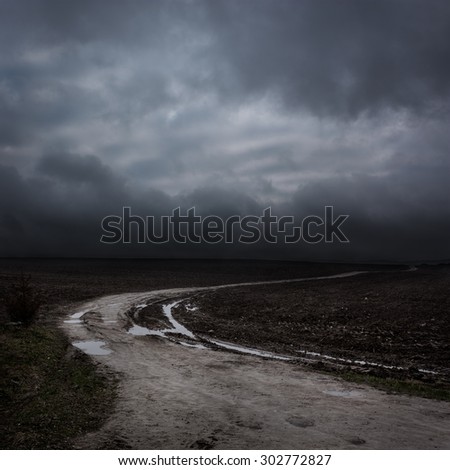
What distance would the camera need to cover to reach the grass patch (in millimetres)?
8094

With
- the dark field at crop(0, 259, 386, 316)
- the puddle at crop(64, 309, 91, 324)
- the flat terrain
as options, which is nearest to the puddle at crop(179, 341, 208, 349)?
the flat terrain

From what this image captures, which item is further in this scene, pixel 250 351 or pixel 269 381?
pixel 250 351

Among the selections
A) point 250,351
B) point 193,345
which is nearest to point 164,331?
point 193,345

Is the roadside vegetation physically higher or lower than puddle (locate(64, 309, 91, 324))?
higher

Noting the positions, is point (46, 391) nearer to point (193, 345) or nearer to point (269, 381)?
point (269, 381)

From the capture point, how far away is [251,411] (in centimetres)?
963

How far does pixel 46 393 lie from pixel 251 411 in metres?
5.59

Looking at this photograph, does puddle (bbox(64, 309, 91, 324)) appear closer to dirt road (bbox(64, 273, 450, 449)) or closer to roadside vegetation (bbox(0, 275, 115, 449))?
roadside vegetation (bbox(0, 275, 115, 449))

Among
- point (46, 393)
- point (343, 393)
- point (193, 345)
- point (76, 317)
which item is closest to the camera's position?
point (46, 393)

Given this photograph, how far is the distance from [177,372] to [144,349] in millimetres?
4205

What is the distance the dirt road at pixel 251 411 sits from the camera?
7895 mm

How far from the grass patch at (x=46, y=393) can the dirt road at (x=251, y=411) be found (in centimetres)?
56

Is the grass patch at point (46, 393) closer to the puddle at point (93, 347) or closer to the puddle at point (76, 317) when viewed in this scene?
the puddle at point (93, 347)

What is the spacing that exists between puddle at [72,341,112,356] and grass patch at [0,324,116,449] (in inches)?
23.1
